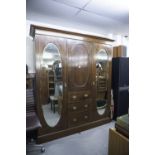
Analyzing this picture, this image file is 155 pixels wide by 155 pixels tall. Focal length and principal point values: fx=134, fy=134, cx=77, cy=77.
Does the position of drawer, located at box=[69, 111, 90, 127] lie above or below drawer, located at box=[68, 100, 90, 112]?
below

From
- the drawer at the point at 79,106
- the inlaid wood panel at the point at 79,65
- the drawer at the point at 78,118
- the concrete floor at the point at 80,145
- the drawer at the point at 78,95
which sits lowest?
the concrete floor at the point at 80,145

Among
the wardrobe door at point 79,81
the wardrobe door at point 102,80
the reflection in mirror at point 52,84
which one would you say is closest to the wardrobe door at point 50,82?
the reflection in mirror at point 52,84

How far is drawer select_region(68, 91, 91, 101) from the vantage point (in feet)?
8.51

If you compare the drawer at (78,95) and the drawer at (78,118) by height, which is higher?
the drawer at (78,95)

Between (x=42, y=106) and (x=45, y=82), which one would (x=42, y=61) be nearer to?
(x=45, y=82)

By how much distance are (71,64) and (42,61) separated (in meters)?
0.56

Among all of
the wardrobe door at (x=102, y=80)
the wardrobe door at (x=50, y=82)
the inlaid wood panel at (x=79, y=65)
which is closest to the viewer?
the wardrobe door at (x=50, y=82)

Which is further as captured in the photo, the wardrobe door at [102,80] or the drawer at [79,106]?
the wardrobe door at [102,80]

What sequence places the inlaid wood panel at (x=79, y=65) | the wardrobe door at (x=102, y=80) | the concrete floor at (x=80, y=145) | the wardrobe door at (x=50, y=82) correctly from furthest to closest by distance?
1. the wardrobe door at (x=102, y=80)
2. the inlaid wood panel at (x=79, y=65)
3. the wardrobe door at (x=50, y=82)
4. the concrete floor at (x=80, y=145)

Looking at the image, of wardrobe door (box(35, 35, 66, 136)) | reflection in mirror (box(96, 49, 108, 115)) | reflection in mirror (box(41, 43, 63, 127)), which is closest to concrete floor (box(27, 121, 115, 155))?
wardrobe door (box(35, 35, 66, 136))

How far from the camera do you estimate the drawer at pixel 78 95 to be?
2595 mm

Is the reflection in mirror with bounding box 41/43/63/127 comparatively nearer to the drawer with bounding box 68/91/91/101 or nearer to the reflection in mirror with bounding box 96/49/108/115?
the drawer with bounding box 68/91/91/101

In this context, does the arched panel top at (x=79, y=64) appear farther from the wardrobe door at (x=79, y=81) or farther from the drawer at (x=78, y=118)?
the drawer at (x=78, y=118)
